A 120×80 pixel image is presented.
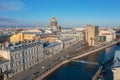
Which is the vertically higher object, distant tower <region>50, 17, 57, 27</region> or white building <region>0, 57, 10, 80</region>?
distant tower <region>50, 17, 57, 27</region>

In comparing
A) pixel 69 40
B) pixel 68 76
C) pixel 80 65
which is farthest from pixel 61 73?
pixel 69 40

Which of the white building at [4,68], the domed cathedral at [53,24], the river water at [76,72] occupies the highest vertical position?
the domed cathedral at [53,24]

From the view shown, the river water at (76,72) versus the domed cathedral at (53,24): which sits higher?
the domed cathedral at (53,24)

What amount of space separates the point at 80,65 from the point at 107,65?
521cm

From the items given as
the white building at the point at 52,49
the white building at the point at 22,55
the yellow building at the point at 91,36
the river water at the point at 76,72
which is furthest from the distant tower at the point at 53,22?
the river water at the point at 76,72

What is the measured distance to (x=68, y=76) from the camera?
32.2m

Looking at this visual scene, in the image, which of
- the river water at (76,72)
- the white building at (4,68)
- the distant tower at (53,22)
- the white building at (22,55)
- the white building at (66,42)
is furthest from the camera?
the distant tower at (53,22)

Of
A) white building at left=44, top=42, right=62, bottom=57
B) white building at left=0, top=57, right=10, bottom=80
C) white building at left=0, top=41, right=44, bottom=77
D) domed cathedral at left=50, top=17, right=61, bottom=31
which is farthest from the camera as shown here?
domed cathedral at left=50, top=17, right=61, bottom=31

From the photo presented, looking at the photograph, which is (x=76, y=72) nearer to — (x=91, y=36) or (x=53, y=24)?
(x=91, y=36)

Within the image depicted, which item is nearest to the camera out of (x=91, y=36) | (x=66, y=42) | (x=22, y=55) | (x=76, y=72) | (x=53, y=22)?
(x=22, y=55)

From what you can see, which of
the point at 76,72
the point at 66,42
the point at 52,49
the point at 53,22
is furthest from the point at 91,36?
the point at 76,72

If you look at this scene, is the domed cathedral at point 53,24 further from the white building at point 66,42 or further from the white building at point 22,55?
the white building at point 22,55

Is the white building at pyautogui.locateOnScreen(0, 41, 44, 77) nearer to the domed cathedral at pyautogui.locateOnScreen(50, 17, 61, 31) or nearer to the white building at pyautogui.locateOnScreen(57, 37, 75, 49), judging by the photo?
the white building at pyautogui.locateOnScreen(57, 37, 75, 49)

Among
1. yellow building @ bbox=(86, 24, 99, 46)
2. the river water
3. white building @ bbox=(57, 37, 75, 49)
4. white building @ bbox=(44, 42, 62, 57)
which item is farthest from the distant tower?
the river water
